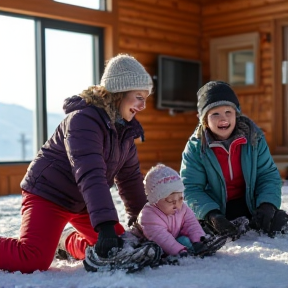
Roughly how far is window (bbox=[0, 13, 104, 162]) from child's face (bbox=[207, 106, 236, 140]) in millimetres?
3556

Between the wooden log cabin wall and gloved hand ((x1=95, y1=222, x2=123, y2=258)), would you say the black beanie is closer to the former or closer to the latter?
gloved hand ((x1=95, y1=222, x2=123, y2=258))

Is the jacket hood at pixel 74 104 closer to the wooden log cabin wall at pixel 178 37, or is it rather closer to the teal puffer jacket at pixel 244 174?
the teal puffer jacket at pixel 244 174

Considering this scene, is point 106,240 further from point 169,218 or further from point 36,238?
point 169,218

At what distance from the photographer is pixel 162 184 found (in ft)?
7.32

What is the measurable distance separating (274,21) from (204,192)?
16.4 feet

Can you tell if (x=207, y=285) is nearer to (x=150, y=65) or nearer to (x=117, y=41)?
(x=117, y=41)

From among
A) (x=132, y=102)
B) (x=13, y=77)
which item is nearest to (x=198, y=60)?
(x=13, y=77)

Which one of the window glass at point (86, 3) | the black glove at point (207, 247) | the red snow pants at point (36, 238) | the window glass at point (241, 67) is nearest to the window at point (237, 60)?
the window glass at point (241, 67)

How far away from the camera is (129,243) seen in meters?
1.98

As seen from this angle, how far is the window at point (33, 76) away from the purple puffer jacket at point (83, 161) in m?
3.78

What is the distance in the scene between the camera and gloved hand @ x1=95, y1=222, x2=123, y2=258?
6.15ft

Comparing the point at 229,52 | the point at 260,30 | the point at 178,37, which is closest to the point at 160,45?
the point at 178,37

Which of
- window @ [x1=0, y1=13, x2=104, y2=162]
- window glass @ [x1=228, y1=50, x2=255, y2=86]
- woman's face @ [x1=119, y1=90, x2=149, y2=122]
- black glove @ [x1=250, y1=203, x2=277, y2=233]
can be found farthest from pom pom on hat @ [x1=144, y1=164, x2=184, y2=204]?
window glass @ [x1=228, y1=50, x2=255, y2=86]

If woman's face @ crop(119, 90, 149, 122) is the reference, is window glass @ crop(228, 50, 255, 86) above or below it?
above
